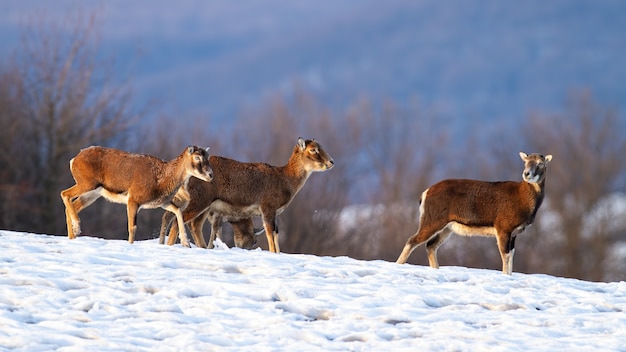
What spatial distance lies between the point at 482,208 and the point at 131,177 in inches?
212

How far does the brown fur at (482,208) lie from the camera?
18.7 metres

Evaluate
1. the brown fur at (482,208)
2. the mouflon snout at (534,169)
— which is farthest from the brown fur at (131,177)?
the mouflon snout at (534,169)

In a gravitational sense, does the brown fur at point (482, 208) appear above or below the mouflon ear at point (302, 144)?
below

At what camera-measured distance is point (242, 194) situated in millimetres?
18766

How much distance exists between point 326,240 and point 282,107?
13987 millimetres

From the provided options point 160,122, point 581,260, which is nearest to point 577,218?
point 581,260

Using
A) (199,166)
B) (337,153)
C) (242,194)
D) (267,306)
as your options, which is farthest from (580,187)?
(267,306)

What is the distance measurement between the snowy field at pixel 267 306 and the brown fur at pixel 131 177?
3.18 feet

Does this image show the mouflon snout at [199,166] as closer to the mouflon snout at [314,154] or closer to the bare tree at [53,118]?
the mouflon snout at [314,154]

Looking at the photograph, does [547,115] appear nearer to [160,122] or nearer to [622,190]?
[622,190]

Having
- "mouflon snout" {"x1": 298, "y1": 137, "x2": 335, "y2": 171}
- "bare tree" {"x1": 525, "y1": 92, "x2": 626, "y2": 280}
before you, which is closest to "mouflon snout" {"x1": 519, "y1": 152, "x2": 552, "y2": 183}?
"mouflon snout" {"x1": 298, "y1": 137, "x2": 335, "y2": 171}

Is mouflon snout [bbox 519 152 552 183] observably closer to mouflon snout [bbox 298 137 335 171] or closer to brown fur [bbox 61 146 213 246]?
mouflon snout [bbox 298 137 335 171]

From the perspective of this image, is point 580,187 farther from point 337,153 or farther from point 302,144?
point 302,144

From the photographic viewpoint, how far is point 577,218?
69625 millimetres
